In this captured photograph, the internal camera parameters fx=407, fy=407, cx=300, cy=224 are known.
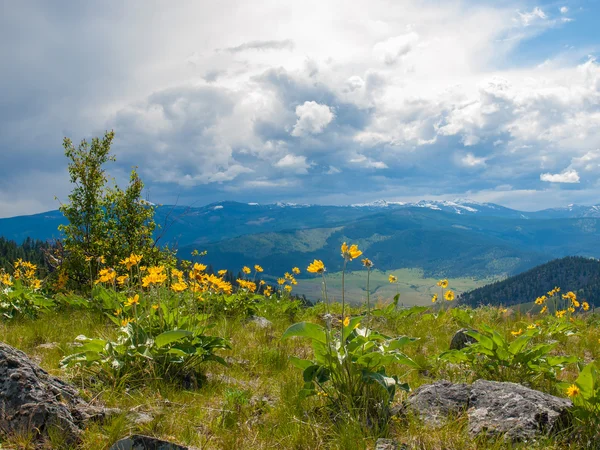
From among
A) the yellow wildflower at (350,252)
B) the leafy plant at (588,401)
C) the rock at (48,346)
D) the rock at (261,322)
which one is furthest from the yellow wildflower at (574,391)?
the rock at (48,346)

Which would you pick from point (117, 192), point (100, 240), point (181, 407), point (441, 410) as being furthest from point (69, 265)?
point (441, 410)

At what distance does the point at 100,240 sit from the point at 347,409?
48.5ft

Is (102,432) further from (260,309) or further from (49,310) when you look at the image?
(260,309)

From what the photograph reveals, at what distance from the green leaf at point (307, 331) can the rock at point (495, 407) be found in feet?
3.52

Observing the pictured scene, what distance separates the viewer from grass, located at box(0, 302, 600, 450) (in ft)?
11.4

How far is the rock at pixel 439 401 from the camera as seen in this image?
383cm

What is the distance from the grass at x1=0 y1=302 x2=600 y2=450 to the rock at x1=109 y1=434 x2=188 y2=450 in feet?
0.92

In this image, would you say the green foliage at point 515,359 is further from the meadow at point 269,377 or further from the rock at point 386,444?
the rock at point 386,444

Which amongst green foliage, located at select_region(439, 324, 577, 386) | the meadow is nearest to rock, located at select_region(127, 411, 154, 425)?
the meadow

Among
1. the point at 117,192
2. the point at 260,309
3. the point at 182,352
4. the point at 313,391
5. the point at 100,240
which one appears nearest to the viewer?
the point at 313,391

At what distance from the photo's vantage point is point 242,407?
4297mm

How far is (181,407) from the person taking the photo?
428cm

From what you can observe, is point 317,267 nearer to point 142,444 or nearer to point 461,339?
point 142,444

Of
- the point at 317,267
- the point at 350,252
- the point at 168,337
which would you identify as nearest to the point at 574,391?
the point at 350,252
